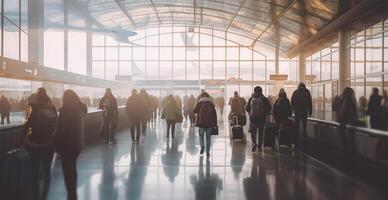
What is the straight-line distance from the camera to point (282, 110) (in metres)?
11.7

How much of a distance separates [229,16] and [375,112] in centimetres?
2484

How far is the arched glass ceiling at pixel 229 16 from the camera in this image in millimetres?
21109

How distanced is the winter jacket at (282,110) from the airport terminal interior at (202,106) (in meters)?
0.04

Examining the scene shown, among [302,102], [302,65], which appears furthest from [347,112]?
[302,65]

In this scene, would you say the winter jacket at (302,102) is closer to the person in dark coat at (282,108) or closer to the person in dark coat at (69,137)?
the person in dark coat at (282,108)

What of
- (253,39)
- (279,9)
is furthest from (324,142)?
(253,39)

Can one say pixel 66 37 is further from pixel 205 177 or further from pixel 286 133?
pixel 205 177

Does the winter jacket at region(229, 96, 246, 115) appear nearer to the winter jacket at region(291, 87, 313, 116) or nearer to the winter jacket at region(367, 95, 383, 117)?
the winter jacket at region(291, 87, 313, 116)

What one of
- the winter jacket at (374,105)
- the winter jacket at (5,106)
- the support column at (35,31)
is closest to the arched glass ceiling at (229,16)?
the support column at (35,31)

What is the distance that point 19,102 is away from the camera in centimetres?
1357

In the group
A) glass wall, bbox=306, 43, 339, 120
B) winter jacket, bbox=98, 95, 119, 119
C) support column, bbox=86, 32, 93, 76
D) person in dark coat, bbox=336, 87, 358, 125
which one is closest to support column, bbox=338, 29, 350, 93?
glass wall, bbox=306, 43, 339, 120

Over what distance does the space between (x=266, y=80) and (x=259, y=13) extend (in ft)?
47.7

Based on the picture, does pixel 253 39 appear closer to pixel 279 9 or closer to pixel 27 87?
pixel 279 9

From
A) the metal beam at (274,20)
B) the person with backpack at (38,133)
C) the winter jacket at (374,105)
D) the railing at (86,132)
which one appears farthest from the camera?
the metal beam at (274,20)
